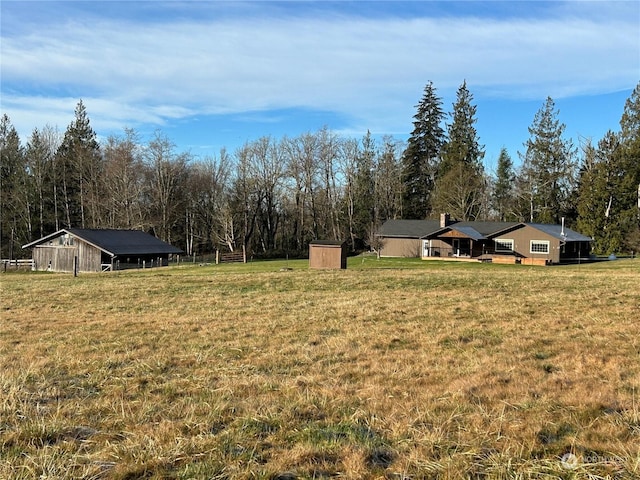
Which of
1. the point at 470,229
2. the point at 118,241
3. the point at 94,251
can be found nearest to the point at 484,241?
the point at 470,229

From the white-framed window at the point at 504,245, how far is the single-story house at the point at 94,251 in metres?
30.1

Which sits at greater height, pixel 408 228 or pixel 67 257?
pixel 408 228

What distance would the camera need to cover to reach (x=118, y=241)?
45438 millimetres

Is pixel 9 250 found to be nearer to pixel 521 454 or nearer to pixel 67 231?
pixel 67 231

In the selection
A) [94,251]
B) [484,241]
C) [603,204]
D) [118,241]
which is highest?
[603,204]

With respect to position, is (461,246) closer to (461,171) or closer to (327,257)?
(461,171)

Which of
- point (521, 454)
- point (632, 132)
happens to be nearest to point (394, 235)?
point (632, 132)

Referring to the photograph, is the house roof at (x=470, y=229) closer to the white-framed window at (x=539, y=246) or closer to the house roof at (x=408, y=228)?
the house roof at (x=408, y=228)

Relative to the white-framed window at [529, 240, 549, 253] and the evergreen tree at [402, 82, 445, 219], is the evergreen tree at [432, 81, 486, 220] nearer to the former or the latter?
the evergreen tree at [402, 82, 445, 219]

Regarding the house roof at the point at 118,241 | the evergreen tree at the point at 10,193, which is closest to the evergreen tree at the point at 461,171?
the house roof at the point at 118,241

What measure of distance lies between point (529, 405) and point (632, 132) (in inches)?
2264

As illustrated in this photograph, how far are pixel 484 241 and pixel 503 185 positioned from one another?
61.4ft

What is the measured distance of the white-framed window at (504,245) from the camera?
43.2 m

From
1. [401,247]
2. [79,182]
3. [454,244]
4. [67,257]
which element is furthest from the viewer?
[79,182]
